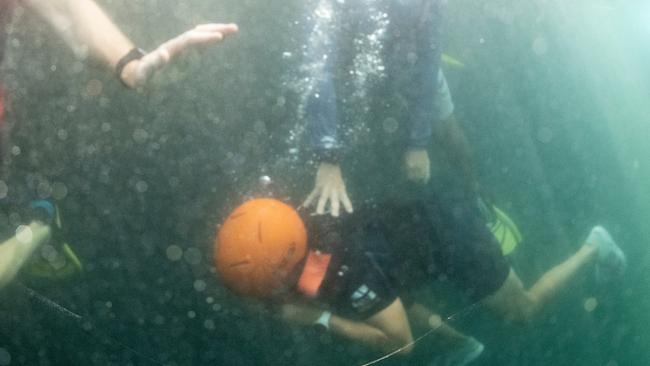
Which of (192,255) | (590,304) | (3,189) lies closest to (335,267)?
(192,255)

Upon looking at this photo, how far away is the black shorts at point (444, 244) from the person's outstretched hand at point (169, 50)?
2590mm

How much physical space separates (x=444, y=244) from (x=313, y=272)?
5.19 ft

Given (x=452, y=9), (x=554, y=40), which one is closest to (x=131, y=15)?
(x=452, y=9)

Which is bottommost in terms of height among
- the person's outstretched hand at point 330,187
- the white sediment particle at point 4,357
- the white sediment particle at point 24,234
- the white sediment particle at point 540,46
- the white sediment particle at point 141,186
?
the white sediment particle at point 4,357

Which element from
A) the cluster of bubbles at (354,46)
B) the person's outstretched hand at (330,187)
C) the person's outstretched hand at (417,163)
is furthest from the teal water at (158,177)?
the person's outstretched hand at (330,187)

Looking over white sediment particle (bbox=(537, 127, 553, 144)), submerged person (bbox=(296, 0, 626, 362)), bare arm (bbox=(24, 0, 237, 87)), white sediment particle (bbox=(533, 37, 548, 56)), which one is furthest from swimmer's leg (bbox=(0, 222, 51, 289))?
white sediment particle (bbox=(533, 37, 548, 56))

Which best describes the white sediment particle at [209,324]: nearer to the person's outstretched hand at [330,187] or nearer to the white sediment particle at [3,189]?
the white sediment particle at [3,189]

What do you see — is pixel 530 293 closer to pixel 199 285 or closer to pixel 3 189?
pixel 199 285

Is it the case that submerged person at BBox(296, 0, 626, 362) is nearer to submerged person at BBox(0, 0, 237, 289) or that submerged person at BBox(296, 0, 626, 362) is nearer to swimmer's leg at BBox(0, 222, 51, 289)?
submerged person at BBox(0, 0, 237, 289)

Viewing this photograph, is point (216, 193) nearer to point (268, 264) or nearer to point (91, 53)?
point (268, 264)

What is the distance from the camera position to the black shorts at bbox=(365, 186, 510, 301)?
475 centimetres

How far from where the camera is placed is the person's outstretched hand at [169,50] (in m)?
2.42

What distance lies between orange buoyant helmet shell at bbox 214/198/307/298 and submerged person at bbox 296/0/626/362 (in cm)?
34

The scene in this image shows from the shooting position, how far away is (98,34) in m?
2.66
